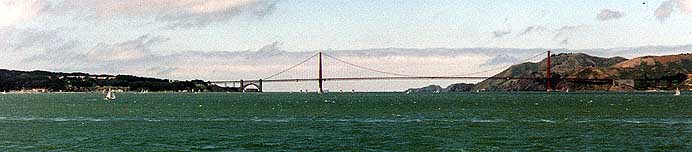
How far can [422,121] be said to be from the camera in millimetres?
71875

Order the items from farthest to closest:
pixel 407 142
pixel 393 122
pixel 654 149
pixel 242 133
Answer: pixel 393 122 → pixel 242 133 → pixel 407 142 → pixel 654 149

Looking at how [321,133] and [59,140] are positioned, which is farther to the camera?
[321,133]

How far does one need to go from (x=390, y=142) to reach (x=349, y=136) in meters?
5.35

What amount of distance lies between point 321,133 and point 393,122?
44.9 ft

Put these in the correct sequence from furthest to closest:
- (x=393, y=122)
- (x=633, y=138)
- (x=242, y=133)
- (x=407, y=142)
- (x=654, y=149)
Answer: (x=393, y=122) < (x=242, y=133) < (x=633, y=138) < (x=407, y=142) < (x=654, y=149)

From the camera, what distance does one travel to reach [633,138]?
53125 millimetres

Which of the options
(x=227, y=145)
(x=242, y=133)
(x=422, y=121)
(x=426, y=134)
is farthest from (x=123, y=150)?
(x=422, y=121)

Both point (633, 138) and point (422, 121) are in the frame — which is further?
point (422, 121)

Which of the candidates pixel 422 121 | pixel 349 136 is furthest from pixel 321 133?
pixel 422 121

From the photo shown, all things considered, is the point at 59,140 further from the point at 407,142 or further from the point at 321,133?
the point at 407,142

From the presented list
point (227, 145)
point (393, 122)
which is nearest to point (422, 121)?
point (393, 122)

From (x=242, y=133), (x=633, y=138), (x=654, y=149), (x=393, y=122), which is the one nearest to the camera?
(x=654, y=149)

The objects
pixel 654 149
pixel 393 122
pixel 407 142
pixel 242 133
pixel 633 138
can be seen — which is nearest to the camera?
pixel 654 149

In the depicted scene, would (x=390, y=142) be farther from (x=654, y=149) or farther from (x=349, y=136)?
(x=654, y=149)
